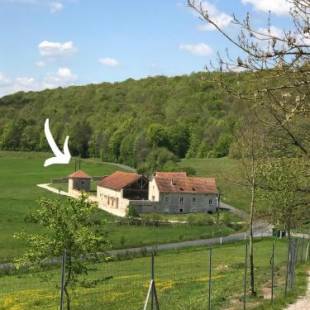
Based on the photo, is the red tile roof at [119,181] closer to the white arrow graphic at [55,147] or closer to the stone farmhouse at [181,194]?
the stone farmhouse at [181,194]

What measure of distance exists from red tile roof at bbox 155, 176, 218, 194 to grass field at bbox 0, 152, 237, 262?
1240 cm

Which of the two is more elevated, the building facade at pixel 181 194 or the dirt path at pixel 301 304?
the dirt path at pixel 301 304

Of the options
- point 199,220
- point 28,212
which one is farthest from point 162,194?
point 28,212

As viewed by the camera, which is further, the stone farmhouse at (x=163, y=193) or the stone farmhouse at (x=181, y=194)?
the stone farmhouse at (x=181, y=194)

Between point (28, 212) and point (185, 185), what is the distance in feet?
193

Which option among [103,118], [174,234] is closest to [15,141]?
[103,118]

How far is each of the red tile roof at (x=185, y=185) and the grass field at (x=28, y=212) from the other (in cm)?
1240

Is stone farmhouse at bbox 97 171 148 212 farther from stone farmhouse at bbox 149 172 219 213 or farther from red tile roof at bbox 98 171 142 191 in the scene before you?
stone farmhouse at bbox 149 172 219 213

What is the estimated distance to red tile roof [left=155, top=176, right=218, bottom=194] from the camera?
94.1 meters

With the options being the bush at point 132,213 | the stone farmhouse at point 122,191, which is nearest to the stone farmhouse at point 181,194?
the stone farmhouse at point 122,191

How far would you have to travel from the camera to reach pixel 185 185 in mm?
96688

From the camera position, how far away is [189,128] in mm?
155000

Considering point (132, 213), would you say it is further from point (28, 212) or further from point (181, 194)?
point (28, 212)

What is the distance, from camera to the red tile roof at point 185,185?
94.1 meters
